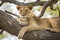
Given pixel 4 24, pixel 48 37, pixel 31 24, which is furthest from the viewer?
→ pixel 4 24

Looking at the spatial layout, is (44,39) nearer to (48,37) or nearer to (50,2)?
(48,37)

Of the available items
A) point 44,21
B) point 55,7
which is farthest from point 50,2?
point 44,21

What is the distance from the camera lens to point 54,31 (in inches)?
50.8

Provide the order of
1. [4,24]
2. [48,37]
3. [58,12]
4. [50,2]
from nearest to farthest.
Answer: [48,37]
[4,24]
[50,2]
[58,12]

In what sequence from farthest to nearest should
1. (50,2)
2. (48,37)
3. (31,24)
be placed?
(50,2), (31,24), (48,37)

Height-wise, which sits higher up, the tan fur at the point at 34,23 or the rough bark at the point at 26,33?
the tan fur at the point at 34,23

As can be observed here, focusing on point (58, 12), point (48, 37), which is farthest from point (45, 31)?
point (58, 12)

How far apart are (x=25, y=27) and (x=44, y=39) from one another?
0.15m

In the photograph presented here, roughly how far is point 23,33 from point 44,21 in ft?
0.63

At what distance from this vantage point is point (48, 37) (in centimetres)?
126

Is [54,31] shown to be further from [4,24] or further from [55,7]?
[55,7]

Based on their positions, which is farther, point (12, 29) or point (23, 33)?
point (12, 29)

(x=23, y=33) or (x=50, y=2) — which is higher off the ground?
(x=50, y=2)

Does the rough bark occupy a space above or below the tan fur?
below
